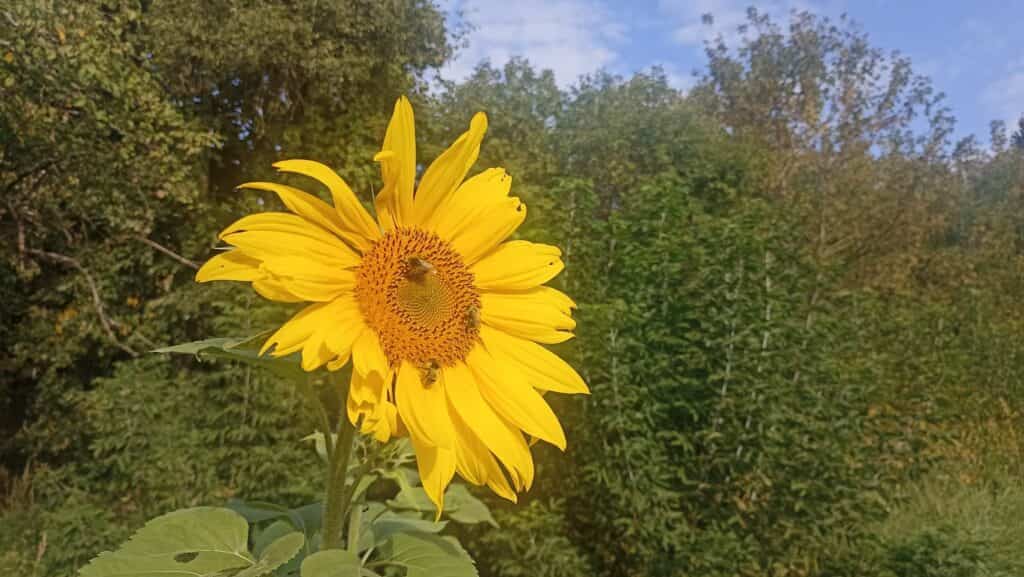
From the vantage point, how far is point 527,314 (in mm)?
969

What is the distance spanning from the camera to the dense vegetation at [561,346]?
3387mm

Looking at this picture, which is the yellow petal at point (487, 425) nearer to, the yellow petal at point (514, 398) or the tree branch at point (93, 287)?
the yellow petal at point (514, 398)

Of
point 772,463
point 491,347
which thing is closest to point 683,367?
point 772,463

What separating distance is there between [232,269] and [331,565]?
1.07 ft

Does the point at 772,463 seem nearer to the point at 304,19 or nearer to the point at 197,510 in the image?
the point at 197,510

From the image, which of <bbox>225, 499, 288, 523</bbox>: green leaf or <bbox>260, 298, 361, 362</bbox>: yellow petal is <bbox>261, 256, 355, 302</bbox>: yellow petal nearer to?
<bbox>260, 298, 361, 362</bbox>: yellow petal

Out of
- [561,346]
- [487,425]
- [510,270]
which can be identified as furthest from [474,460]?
[561,346]

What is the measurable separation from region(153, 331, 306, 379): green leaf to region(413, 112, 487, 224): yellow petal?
0.24 metres

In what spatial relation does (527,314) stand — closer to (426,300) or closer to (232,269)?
(426,300)

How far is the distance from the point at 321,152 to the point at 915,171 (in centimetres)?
914

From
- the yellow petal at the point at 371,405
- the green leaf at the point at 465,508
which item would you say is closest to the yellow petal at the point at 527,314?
the yellow petal at the point at 371,405

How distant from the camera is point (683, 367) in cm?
351

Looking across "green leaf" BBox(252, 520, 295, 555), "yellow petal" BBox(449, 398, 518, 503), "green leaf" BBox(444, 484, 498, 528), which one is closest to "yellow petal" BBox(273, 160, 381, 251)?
"yellow petal" BBox(449, 398, 518, 503)

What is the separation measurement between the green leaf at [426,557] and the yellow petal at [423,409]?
15 cm
